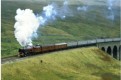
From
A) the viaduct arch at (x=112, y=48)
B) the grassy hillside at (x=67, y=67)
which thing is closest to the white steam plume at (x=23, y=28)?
the grassy hillside at (x=67, y=67)

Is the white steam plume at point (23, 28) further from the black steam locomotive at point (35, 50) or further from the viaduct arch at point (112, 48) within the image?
the viaduct arch at point (112, 48)

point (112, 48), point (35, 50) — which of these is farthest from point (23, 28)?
point (112, 48)

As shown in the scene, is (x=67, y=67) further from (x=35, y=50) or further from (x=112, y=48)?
(x=112, y=48)

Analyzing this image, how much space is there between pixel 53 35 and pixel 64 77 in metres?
89.3

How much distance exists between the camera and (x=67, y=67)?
237ft

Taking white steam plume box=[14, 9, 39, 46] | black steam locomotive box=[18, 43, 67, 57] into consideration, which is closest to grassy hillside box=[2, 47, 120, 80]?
black steam locomotive box=[18, 43, 67, 57]

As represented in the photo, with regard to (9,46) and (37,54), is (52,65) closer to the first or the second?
Result: (37,54)

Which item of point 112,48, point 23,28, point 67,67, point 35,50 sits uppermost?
point 23,28

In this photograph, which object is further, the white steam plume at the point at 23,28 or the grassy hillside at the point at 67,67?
the white steam plume at the point at 23,28

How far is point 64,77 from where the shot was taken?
209ft

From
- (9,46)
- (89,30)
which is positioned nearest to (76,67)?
(9,46)

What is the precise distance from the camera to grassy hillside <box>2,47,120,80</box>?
58.6 metres

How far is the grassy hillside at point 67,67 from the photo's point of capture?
58.6m

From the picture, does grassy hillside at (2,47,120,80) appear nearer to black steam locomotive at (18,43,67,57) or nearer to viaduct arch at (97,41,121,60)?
black steam locomotive at (18,43,67,57)
